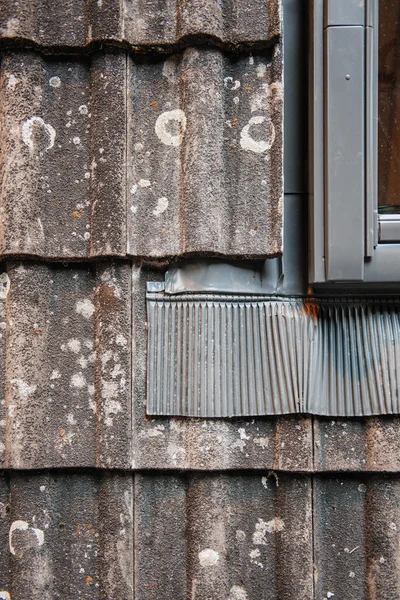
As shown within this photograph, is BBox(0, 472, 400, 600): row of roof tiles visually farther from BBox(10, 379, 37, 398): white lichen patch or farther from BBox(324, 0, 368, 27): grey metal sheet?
BBox(324, 0, 368, 27): grey metal sheet

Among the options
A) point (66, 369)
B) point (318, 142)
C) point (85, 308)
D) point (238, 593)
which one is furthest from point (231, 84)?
point (238, 593)

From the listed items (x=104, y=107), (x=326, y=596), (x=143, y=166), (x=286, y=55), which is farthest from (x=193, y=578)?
(x=286, y=55)

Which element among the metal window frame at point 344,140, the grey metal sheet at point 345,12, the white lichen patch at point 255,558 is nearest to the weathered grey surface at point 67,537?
the white lichen patch at point 255,558

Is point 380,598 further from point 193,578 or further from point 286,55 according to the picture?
point 286,55

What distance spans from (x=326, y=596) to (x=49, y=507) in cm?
53

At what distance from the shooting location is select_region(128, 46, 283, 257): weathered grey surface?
0.96 m

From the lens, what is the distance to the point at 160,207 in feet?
3.23

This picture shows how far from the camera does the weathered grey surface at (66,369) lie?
962mm

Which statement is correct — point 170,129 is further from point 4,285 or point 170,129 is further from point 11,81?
point 4,285

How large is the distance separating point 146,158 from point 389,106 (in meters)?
0.48

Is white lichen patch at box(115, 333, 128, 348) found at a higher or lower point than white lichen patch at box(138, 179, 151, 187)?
lower

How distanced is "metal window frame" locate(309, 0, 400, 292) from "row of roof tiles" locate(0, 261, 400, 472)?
11.8 inches

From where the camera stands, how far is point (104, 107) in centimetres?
98

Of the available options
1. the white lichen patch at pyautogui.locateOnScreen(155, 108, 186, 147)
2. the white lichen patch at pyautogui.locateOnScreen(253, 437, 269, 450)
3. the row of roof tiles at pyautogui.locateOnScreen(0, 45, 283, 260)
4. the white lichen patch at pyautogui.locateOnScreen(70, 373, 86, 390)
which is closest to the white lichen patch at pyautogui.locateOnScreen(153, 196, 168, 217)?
the row of roof tiles at pyautogui.locateOnScreen(0, 45, 283, 260)
